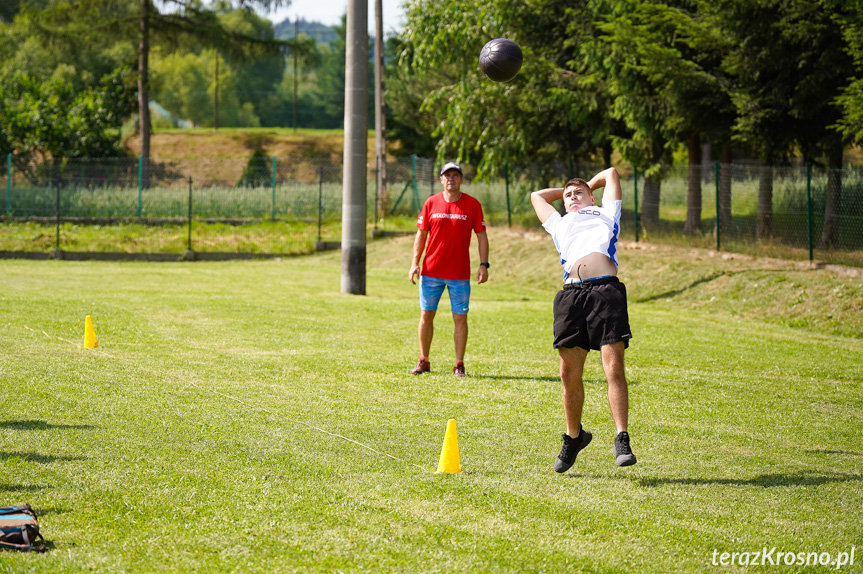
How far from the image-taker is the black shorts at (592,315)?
5.80 meters

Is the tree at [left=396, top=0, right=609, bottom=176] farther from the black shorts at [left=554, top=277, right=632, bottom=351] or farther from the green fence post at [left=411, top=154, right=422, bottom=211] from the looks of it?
the black shorts at [left=554, top=277, right=632, bottom=351]

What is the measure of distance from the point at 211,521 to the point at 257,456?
1308 mm

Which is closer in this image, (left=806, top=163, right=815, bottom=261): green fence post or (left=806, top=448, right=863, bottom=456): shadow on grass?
(left=806, top=448, right=863, bottom=456): shadow on grass

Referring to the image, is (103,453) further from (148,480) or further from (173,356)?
(173,356)

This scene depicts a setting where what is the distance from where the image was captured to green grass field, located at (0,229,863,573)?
14.6 ft

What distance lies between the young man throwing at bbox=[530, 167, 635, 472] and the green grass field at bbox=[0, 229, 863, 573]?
334mm

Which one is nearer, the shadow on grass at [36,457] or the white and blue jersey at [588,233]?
the shadow on grass at [36,457]

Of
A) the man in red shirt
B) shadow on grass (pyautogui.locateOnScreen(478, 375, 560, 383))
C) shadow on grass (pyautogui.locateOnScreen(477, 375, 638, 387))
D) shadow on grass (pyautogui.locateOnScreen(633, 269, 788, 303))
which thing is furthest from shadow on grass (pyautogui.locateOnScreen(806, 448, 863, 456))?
shadow on grass (pyautogui.locateOnScreen(633, 269, 788, 303))

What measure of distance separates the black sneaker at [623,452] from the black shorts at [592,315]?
0.59 meters

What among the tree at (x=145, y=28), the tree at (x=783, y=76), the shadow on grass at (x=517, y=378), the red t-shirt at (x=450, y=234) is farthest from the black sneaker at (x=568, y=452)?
the tree at (x=145, y=28)

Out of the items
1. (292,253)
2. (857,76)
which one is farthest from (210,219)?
(857,76)

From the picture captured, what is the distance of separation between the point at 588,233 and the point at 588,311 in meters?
0.55

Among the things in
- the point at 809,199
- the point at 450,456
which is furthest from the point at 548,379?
the point at 809,199

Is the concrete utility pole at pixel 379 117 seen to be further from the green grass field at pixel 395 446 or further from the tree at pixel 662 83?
the green grass field at pixel 395 446
